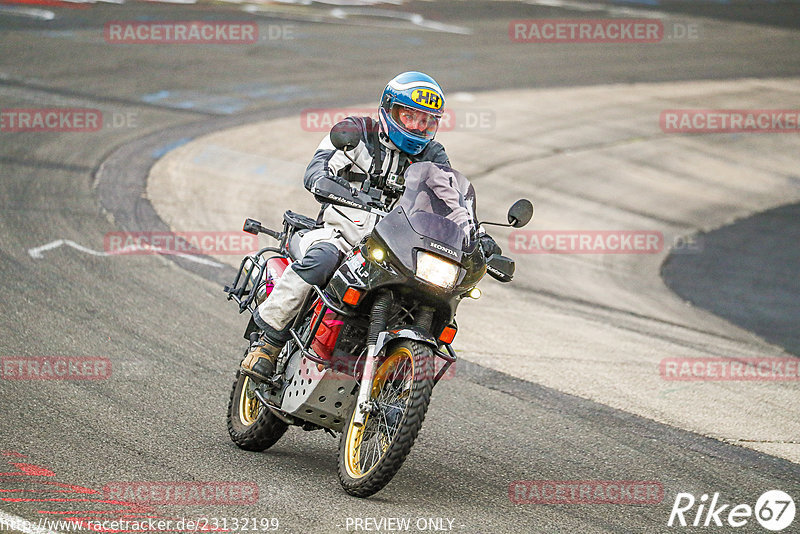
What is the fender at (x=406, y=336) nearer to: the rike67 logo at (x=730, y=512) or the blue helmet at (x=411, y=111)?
the blue helmet at (x=411, y=111)

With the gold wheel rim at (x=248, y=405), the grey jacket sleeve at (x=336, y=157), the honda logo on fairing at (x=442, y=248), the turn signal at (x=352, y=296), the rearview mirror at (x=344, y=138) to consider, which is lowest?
the gold wheel rim at (x=248, y=405)

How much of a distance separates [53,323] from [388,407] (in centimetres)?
388

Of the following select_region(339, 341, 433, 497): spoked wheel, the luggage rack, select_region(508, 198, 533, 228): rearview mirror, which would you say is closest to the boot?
the luggage rack

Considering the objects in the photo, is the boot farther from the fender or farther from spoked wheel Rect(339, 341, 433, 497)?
the fender

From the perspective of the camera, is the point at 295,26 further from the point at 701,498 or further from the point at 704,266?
the point at 701,498

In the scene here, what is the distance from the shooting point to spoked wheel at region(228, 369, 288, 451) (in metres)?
6.23

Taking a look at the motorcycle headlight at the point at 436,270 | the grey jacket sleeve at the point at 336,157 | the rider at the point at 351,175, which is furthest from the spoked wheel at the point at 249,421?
the motorcycle headlight at the point at 436,270

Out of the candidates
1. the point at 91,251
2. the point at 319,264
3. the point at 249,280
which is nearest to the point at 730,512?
the point at 319,264

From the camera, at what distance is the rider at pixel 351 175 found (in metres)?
5.97

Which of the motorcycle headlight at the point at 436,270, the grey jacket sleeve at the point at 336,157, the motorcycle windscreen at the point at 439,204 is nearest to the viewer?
the motorcycle headlight at the point at 436,270

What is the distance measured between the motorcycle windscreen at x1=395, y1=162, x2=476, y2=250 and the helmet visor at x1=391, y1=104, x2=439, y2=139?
1.31 ft

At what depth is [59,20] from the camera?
2250cm

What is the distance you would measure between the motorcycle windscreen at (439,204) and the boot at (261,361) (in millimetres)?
1282

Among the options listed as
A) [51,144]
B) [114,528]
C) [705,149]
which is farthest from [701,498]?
[705,149]
